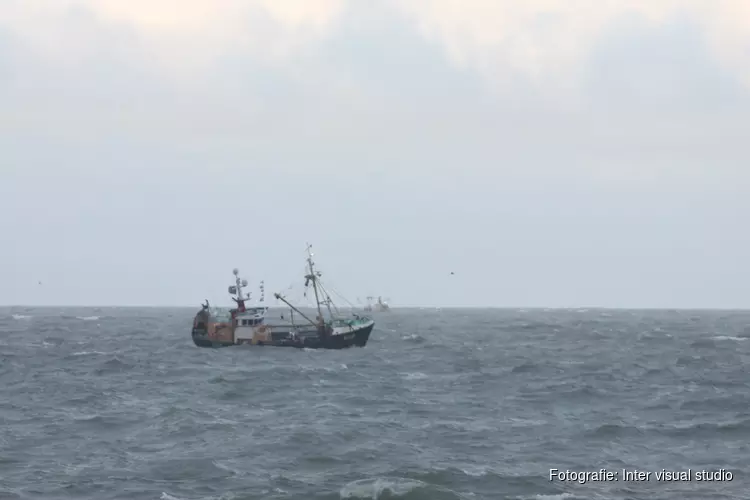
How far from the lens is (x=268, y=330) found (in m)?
93.1

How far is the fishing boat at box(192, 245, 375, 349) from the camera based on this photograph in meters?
90.5

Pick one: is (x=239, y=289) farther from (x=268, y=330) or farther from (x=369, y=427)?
(x=369, y=427)

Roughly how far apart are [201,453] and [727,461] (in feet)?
76.5

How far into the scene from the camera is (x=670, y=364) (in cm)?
7225

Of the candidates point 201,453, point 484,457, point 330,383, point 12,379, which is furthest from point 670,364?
point 12,379

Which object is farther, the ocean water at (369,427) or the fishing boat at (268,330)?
the fishing boat at (268,330)

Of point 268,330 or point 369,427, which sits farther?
point 268,330

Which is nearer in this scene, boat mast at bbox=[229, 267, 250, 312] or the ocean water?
the ocean water

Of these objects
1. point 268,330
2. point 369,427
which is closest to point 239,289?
point 268,330

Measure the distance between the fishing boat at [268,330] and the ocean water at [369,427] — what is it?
13.8 metres

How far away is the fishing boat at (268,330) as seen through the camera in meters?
90.5

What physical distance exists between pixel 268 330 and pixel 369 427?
52388mm

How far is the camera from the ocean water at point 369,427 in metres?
31.0

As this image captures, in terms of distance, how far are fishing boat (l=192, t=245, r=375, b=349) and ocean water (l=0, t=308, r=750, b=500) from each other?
13758 mm
